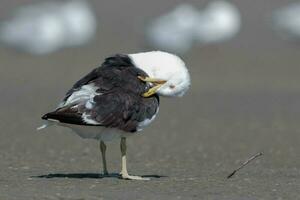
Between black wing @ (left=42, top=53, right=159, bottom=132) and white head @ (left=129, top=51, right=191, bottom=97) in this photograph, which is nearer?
black wing @ (left=42, top=53, right=159, bottom=132)

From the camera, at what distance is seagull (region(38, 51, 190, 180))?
7787 millimetres

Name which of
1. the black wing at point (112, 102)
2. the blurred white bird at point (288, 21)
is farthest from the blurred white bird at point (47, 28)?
the black wing at point (112, 102)

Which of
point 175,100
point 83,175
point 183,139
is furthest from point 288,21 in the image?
point 83,175

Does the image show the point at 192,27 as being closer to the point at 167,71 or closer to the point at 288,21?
the point at 288,21

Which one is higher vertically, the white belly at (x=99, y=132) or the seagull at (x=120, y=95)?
the seagull at (x=120, y=95)

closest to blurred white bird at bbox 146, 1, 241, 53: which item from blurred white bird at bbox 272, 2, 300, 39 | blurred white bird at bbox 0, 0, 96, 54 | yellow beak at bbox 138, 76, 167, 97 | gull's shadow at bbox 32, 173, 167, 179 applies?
blurred white bird at bbox 272, 2, 300, 39

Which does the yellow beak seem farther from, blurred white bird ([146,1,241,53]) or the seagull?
blurred white bird ([146,1,241,53])

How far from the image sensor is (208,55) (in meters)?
21.3

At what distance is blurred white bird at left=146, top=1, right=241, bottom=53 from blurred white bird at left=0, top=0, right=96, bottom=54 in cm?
147

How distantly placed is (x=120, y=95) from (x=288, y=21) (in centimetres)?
1638

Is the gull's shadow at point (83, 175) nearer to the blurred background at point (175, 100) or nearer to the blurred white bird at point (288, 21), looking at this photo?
the blurred background at point (175, 100)

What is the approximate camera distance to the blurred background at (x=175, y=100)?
328 inches

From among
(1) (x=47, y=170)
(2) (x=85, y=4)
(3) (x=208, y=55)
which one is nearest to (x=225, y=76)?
(3) (x=208, y=55)

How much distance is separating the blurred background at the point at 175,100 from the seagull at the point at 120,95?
0.43 metres
